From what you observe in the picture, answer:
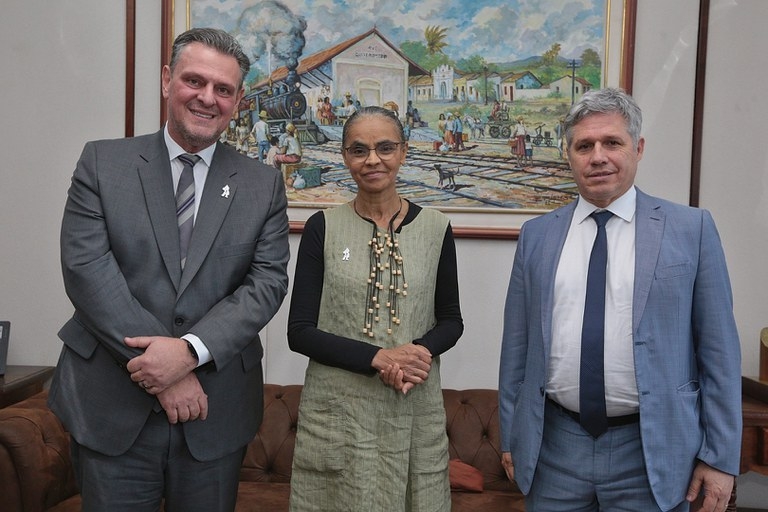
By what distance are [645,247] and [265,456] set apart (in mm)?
1807

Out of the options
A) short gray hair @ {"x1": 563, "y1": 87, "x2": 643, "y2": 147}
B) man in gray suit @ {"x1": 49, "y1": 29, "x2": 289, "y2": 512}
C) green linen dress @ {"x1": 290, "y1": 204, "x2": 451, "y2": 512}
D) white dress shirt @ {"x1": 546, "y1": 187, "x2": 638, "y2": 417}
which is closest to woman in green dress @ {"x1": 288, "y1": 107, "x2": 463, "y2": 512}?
green linen dress @ {"x1": 290, "y1": 204, "x2": 451, "y2": 512}

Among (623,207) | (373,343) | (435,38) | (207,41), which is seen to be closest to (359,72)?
(435,38)

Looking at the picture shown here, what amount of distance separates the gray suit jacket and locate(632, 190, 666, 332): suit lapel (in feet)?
2.93

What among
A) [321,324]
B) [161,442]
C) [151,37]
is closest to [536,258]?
[321,324]

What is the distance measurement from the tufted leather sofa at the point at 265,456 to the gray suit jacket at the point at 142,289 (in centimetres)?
77

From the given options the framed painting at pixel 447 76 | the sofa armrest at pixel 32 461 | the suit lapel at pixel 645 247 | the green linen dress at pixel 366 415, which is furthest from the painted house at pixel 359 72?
the sofa armrest at pixel 32 461

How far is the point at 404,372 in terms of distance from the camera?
1.90 m

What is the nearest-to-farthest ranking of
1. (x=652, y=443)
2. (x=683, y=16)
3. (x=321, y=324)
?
(x=652, y=443) → (x=321, y=324) → (x=683, y=16)

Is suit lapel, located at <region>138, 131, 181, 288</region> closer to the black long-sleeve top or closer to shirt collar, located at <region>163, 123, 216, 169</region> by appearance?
shirt collar, located at <region>163, 123, 216, 169</region>

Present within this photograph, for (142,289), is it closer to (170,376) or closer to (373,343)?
(170,376)

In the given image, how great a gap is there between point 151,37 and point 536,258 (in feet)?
6.97

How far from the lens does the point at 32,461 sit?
2309 millimetres

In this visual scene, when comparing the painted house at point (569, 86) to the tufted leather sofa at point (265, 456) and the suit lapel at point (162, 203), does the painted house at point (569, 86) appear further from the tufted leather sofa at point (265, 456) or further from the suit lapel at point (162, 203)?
the suit lapel at point (162, 203)

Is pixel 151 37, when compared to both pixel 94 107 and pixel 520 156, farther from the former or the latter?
pixel 520 156
